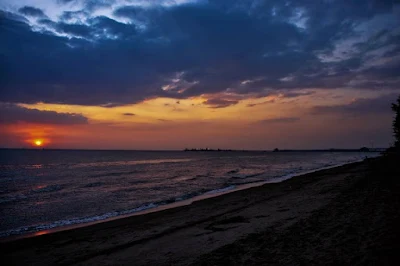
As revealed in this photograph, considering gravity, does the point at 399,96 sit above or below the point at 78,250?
above

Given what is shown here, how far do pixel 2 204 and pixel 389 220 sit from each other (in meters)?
23.2

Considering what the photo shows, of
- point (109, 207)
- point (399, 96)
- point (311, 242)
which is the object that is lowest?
point (109, 207)

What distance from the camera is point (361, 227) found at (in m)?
8.47

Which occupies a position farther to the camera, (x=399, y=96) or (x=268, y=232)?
(x=399, y=96)

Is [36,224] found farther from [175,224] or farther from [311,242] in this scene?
[311,242]

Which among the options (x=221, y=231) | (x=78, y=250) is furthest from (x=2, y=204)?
(x=221, y=231)

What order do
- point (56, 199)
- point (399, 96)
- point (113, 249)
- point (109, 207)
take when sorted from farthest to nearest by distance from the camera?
point (399, 96) → point (56, 199) → point (109, 207) → point (113, 249)

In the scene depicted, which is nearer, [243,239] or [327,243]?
[327,243]

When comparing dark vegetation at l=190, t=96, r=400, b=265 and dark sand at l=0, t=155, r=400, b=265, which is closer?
dark vegetation at l=190, t=96, r=400, b=265

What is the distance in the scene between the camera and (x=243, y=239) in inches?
341

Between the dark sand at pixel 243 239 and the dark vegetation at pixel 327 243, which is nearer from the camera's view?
the dark vegetation at pixel 327 243

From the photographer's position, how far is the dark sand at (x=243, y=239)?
22.3 ft

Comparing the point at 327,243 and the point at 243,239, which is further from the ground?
the point at 327,243

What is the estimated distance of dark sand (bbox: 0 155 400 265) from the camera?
6.79 metres
